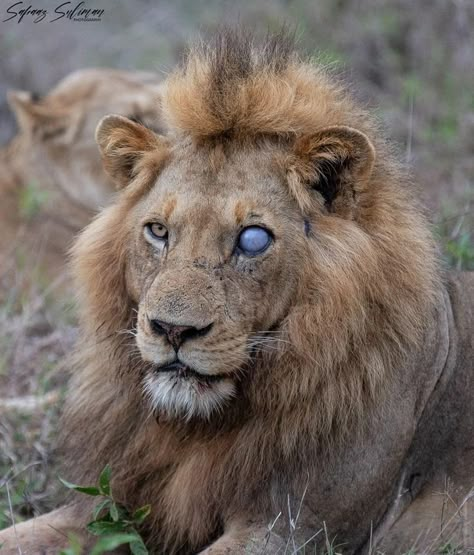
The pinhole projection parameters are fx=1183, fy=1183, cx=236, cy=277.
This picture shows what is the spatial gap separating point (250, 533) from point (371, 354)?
2.63 ft

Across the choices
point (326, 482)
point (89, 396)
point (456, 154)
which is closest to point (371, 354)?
point (326, 482)

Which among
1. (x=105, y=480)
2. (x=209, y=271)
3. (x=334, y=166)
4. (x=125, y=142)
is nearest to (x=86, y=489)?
(x=105, y=480)

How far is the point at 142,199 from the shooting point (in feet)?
15.1

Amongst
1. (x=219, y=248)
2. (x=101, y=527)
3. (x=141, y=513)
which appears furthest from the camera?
(x=141, y=513)

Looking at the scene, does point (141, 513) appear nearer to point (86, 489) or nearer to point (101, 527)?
point (101, 527)

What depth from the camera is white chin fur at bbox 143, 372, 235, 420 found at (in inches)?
162

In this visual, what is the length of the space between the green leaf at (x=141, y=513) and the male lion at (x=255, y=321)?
0.39 ft

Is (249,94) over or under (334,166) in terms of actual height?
over

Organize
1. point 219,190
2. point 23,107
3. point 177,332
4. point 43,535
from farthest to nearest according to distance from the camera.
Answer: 1. point 23,107
2. point 43,535
3. point 219,190
4. point 177,332

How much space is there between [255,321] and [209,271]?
0.83ft

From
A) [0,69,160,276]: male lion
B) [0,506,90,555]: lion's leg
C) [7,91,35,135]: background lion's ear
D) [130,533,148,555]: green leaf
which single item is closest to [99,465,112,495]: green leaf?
[130,533,148,555]: green leaf

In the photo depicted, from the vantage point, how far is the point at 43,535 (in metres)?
4.79

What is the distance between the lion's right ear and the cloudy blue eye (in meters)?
0.59

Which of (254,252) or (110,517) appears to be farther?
(110,517)
